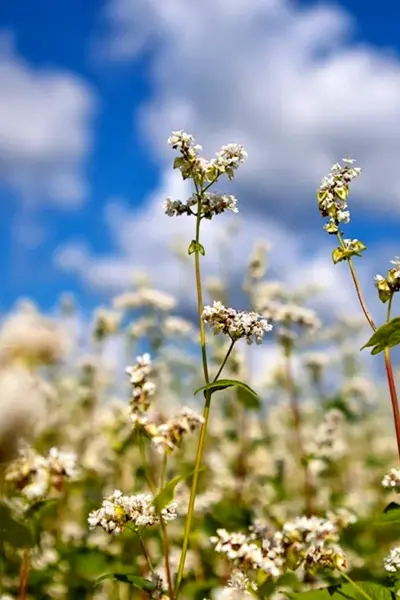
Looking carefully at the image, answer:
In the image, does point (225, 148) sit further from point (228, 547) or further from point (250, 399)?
point (250, 399)

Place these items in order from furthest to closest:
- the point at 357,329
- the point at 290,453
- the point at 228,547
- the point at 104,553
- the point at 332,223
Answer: the point at 357,329 → the point at 290,453 → the point at 104,553 → the point at 332,223 → the point at 228,547

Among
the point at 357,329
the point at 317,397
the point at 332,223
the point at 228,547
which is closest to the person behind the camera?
the point at 228,547

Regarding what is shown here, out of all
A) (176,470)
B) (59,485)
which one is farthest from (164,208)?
(176,470)

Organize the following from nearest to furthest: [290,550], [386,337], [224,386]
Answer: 1. [386,337]
2. [224,386]
3. [290,550]

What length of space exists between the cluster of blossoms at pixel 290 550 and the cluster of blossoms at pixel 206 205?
2.89 ft

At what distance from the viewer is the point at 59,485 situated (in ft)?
7.91

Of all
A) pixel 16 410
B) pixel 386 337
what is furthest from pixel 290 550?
pixel 16 410

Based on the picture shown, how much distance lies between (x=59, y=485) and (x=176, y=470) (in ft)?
13.7

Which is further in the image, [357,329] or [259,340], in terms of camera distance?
[357,329]

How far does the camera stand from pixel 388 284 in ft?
7.39

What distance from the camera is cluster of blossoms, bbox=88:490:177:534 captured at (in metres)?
2.09

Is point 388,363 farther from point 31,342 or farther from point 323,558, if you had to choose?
point 31,342

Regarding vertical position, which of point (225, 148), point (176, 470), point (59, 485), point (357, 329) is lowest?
point (59, 485)

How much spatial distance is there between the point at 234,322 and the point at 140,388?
34 centimetres
